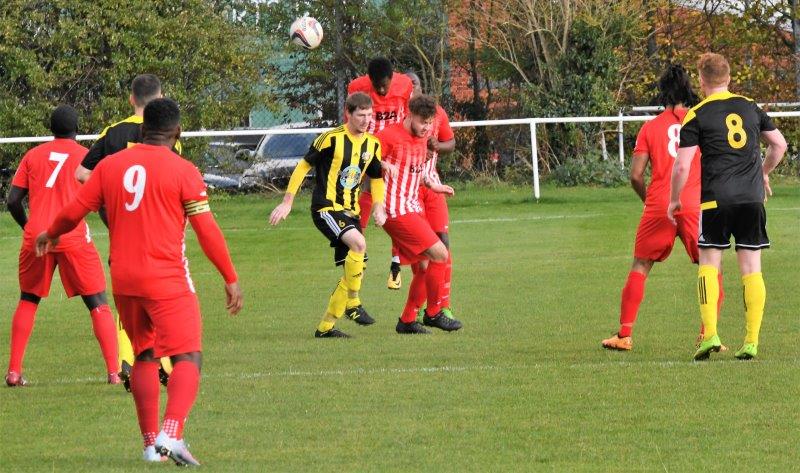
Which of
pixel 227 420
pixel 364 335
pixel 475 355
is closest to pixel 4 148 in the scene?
pixel 364 335

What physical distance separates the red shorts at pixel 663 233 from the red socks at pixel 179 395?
4362 millimetres

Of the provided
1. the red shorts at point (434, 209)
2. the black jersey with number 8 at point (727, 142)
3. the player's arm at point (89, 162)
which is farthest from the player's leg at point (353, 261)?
the black jersey with number 8 at point (727, 142)

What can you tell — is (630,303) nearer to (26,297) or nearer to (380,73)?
(380,73)

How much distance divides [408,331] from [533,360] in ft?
6.41

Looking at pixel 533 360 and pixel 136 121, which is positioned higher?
pixel 136 121

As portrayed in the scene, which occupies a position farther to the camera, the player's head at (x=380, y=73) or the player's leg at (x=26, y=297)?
the player's head at (x=380, y=73)

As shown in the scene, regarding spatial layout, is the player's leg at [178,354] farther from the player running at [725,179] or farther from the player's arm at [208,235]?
the player running at [725,179]

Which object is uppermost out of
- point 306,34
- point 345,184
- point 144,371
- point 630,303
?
point 306,34

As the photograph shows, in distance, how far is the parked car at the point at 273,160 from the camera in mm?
25891

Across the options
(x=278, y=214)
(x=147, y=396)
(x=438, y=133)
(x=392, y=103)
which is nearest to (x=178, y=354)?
(x=147, y=396)

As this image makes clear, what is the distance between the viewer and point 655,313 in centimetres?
1215

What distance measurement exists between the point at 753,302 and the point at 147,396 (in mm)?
4199

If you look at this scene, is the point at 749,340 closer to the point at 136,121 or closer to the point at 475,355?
the point at 475,355

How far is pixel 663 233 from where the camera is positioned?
10195 mm
